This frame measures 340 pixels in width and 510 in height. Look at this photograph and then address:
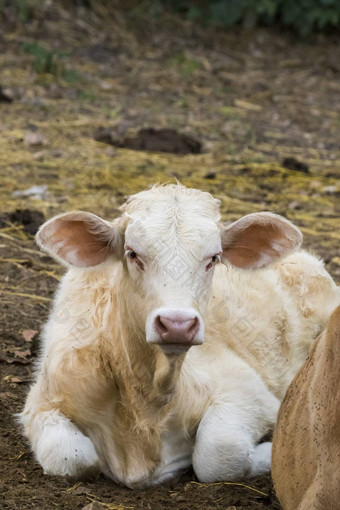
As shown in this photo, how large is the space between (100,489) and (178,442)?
0.54m

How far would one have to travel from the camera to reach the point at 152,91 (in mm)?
13625

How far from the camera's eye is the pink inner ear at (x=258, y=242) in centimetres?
481

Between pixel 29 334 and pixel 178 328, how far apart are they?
237cm

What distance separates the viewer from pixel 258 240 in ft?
16.0

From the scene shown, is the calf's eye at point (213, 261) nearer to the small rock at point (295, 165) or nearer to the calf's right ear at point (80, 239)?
the calf's right ear at point (80, 239)

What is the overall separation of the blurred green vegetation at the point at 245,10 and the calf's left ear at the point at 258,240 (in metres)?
11.9

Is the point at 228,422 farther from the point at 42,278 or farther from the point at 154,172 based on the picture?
the point at 154,172

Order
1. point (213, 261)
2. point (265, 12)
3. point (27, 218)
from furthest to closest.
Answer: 1. point (265, 12)
2. point (27, 218)
3. point (213, 261)

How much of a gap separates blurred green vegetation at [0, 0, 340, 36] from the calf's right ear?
468 inches

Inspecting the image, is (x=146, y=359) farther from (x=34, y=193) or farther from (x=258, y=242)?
(x=34, y=193)

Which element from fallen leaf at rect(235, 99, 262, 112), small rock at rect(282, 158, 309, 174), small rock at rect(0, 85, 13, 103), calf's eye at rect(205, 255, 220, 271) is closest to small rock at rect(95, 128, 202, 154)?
small rock at rect(282, 158, 309, 174)

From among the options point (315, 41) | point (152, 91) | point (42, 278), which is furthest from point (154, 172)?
point (315, 41)

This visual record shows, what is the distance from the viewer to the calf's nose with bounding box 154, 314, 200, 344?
401cm

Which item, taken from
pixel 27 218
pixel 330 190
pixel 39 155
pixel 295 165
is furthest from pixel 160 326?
pixel 295 165
